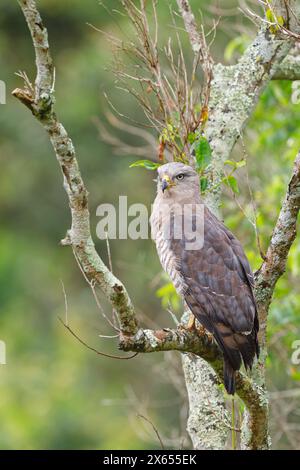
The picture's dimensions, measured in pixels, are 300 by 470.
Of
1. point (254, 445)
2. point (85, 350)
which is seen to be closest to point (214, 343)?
point (254, 445)

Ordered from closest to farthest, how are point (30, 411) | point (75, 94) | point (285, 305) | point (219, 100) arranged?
point (219, 100), point (285, 305), point (30, 411), point (75, 94)

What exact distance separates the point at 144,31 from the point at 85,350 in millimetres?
11191

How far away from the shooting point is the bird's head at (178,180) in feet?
18.7

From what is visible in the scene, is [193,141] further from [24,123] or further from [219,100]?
[24,123]

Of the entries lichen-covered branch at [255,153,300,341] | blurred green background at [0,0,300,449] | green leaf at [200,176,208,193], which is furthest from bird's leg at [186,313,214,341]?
blurred green background at [0,0,300,449]

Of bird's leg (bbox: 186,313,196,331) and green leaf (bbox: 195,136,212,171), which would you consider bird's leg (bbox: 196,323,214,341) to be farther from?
green leaf (bbox: 195,136,212,171)

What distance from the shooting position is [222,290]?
536 cm

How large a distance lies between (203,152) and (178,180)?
21.4 inches

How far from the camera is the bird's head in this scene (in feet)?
18.7

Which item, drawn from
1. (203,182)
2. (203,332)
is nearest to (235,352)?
(203,332)

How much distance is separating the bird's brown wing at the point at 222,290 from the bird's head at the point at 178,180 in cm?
27

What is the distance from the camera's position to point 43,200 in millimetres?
16703

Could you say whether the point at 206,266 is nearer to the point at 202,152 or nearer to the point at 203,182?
the point at 203,182
